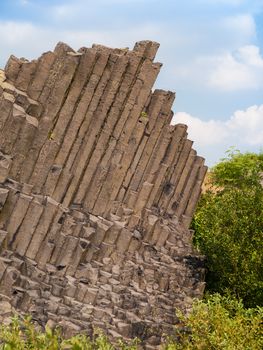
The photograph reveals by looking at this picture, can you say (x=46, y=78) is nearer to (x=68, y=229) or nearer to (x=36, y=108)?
(x=36, y=108)

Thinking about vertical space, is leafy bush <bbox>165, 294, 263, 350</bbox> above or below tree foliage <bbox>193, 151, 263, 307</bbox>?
below

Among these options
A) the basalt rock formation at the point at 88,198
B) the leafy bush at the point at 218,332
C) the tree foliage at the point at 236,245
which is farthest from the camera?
the tree foliage at the point at 236,245

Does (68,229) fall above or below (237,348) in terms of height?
above

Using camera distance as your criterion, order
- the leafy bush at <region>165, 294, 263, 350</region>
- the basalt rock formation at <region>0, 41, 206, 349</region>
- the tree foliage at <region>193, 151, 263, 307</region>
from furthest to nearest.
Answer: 1. the tree foliage at <region>193, 151, 263, 307</region>
2. the basalt rock formation at <region>0, 41, 206, 349</region>
3. the leafy bush at <region>165, 294, 263, 350</region>

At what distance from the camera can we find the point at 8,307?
20750 mm

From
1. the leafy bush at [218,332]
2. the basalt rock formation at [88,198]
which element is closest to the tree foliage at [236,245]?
the basalt rock formation at [88,198]

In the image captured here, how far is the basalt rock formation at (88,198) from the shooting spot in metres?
22.8

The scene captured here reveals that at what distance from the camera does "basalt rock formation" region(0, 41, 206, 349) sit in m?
22.8

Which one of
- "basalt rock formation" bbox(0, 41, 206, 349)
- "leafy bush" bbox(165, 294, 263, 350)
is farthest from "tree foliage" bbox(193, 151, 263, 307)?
"leafy bush" bbox(165, 294, 263, 350)

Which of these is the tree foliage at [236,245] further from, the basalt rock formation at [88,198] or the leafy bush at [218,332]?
the leafy bush at [218,332]

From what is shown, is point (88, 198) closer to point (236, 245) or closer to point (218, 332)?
point (236, 245)

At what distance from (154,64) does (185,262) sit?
10.3 meters

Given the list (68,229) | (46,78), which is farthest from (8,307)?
(46,78)

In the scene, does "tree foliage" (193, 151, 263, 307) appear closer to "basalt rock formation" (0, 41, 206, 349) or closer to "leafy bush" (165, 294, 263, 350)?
"basalt rock formation" (0, 41, 206, 349)
